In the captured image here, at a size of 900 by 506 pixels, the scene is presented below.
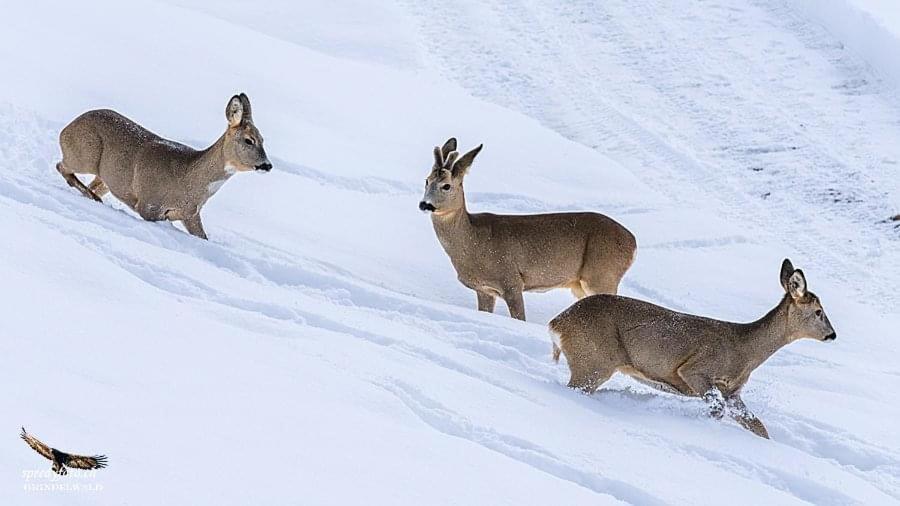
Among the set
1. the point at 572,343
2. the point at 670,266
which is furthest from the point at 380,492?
the point at 670,266

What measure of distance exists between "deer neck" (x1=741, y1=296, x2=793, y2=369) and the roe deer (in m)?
1.77

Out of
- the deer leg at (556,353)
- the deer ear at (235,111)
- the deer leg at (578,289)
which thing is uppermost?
the deer ear at (235,111)

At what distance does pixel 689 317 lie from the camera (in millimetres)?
7348

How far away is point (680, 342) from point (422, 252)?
2910 mm

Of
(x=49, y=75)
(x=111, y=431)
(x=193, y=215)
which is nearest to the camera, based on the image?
(x=111, y=431)

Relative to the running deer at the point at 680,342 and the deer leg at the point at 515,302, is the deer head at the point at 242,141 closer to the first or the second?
the deer leg at the point at 515,302

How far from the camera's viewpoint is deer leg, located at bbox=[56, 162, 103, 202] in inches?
353

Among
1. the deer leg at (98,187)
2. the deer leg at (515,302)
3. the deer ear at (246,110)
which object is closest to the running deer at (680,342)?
the deer leg at (515,302)

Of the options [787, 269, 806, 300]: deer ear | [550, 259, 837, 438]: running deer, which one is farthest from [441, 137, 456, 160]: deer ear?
[787, 269, 806, 300]: deer ear

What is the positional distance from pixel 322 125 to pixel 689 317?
492 cm

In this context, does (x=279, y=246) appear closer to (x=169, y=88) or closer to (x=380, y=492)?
(x=169, y=88)

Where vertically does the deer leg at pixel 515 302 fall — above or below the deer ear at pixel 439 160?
below

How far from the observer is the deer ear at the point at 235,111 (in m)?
8.66

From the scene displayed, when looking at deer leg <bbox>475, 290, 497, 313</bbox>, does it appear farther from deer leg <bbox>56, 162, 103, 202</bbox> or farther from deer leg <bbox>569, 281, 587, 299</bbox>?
deer leg <bbox>56, 162, 103, 202</bbox>
